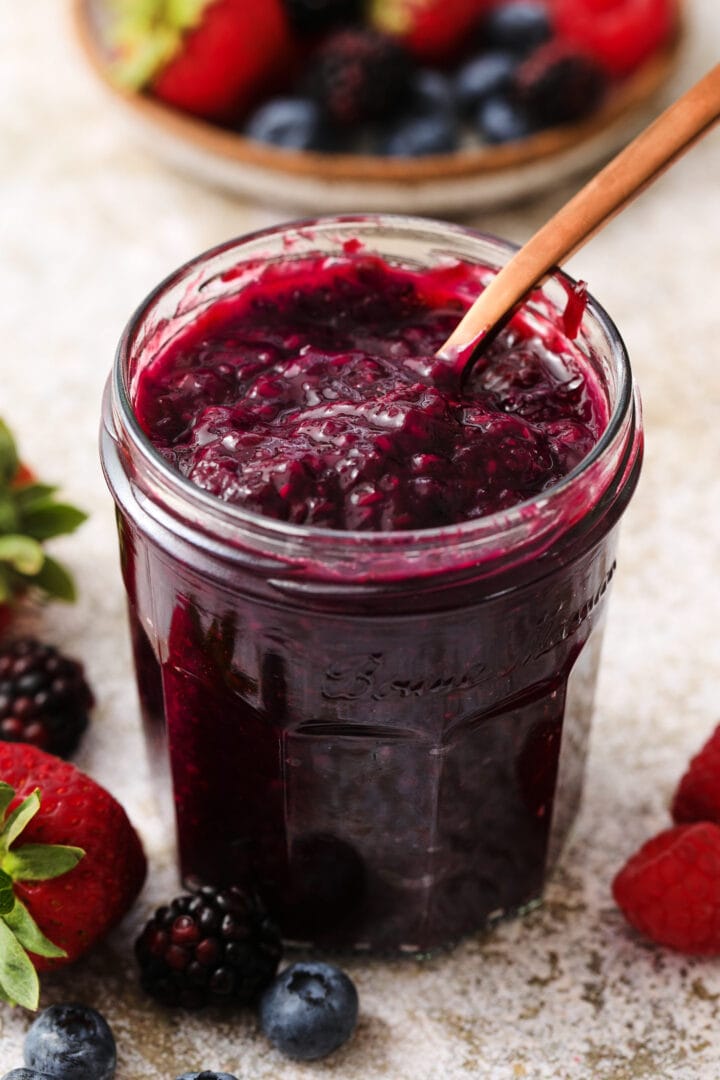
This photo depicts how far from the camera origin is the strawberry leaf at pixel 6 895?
Result: 1.29 meters

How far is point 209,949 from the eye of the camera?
136 cm

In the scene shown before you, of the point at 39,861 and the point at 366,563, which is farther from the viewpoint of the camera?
the point at 39,861

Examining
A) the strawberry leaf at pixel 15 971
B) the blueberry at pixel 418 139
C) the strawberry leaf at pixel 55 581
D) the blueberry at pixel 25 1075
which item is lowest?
the blueberry at pixel 25 1075

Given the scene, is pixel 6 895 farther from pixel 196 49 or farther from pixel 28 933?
pixel 196 49

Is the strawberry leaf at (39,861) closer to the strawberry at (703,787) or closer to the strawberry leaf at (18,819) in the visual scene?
the strawberry leaf at (18,819)

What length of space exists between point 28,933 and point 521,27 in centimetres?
190

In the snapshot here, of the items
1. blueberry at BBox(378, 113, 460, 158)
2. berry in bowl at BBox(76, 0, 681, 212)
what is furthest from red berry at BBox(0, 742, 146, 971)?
blueberry at BBox(378, 113, 460, 158)

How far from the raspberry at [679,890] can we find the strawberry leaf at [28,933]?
57cm

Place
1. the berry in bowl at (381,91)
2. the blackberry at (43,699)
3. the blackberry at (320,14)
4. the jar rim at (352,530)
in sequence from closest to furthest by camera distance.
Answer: the jar rim at (352,530) < the blackberry at (43,699) < the berry in bowl at (381,91) < the blackberry at (320,14)

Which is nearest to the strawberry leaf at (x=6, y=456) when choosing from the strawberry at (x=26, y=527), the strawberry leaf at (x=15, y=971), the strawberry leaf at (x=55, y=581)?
the strawberry at (x=26, y=527)

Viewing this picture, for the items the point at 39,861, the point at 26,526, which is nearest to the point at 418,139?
the point at 26,526

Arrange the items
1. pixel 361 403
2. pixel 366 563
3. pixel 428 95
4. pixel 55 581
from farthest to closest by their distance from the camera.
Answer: pixel 428 95 → pixel 55 581 → pixel 361 403 → pixel 366 563

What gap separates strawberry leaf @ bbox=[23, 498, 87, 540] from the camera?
5.55 feet

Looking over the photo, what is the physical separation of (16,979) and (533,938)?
540 mm
